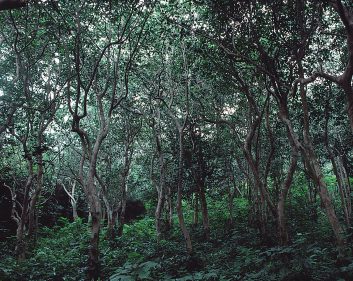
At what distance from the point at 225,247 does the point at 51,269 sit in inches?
287

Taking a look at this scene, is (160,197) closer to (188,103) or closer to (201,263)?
(201,263)

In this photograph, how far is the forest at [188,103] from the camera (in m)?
8.20

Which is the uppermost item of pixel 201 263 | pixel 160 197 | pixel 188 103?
pixel 188 103

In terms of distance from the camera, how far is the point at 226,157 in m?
18.9

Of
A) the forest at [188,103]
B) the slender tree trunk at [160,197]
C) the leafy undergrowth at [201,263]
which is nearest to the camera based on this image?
the leafy undergrowth at [201,263]

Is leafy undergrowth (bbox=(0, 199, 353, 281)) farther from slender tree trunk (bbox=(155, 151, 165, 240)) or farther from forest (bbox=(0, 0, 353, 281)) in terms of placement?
slender tree trunk (bbox=(155, 151, 165, 240))

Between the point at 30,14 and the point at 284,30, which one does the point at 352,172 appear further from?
the point at 30,14

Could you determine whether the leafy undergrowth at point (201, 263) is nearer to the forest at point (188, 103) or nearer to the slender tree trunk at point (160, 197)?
the forest at point (188, 103)

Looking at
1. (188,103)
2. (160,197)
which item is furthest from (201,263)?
(188,103)

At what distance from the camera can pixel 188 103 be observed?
38.9 feet

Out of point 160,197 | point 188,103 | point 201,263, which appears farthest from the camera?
point 160,197

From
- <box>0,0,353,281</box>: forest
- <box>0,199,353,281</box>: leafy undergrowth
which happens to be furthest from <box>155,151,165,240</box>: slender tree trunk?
<box>0,199,353,281</box>: leafy undergrowth

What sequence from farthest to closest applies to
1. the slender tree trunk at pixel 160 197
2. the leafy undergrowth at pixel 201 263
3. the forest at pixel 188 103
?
1. the slender tree trunk at pixel 160 197
2. the forest at pixel 188 103
3. the leafy undergrowth at pixel 201 263

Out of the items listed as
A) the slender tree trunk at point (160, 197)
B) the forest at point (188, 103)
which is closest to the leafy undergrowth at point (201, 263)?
the forest at point (188, 103)
